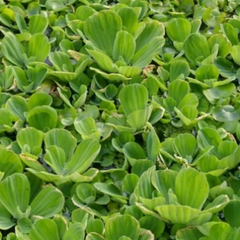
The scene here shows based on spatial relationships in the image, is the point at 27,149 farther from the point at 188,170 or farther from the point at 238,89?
the point at 238,89

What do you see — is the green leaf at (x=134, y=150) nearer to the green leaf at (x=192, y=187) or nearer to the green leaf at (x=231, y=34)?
the green leaf at (x=192, y=187)

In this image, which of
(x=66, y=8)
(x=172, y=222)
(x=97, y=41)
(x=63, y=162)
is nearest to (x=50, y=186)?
(x=63, y=162)

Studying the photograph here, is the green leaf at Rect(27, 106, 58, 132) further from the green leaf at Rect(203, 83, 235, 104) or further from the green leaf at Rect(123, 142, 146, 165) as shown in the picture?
the green leaf at Rect(203, 83, 235, 104)

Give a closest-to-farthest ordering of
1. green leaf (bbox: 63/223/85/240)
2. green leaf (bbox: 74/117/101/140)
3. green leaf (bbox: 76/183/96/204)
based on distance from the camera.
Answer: green leaf (bbox: 63/223/85/240) → green leaf (bbox: 76/183/96/204) → green leaf (bbox: 74/117/101/140)

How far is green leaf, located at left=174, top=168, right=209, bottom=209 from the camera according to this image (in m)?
0.88

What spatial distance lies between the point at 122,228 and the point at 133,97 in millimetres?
339

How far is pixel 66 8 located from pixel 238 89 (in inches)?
21.3

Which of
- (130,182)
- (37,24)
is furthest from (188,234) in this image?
(37,24)

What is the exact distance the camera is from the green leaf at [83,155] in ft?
3.17

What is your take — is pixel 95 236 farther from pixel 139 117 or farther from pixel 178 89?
pixel 178 89

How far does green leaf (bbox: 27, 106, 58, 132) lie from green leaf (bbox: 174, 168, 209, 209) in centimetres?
32

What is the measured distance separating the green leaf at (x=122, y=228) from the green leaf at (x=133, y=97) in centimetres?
31

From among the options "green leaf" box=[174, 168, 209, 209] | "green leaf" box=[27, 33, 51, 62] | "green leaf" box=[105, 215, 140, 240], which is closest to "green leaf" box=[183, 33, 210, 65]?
"green leaf" box=[27, 33, 51, 62]

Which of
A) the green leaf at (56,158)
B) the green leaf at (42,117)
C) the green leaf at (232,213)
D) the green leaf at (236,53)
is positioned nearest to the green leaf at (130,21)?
the green leaf at (236,53)
